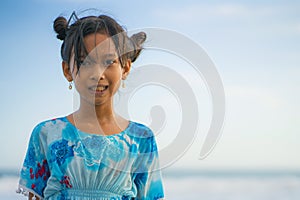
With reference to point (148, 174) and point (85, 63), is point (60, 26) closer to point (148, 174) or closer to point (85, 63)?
point (85, 63)

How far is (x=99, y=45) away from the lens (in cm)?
175

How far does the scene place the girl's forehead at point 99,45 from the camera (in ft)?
5.70

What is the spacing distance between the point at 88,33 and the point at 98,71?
15 centimetres

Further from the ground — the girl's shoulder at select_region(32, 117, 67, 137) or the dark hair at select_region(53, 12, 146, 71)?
the dark hair at select_region(53, 12, 146, 71)

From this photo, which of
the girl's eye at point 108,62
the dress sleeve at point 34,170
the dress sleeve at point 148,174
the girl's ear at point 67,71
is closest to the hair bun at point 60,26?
the girl's ear at point 67,71

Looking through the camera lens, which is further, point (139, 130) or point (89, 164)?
point (139, 130)

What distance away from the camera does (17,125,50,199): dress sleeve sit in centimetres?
181

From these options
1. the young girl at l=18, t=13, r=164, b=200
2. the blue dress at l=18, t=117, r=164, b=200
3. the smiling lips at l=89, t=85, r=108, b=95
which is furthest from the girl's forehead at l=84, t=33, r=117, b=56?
the blue dress at l=18, t=117, r=164, b=200

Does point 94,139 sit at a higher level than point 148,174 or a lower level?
higher

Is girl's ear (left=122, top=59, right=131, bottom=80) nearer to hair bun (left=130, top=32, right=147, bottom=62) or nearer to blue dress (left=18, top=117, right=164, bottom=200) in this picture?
hair bun (left=130, top=32, right=147, bottom=62)

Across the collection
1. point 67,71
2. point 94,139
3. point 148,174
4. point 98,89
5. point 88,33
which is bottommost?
point 148,174

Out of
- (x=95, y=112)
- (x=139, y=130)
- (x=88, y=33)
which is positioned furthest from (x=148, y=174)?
(x=88, y=33)

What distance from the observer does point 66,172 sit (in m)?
1.74

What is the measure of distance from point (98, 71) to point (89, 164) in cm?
33
